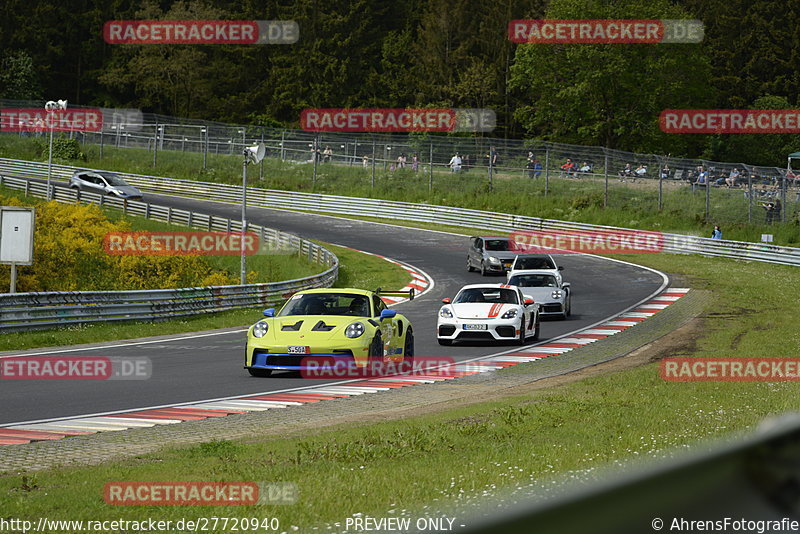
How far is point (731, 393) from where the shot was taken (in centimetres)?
1346

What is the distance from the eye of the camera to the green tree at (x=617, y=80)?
74.7 m

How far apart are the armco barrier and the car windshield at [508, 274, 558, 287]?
19.5 metres

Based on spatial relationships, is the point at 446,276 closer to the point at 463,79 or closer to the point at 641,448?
the point at 641,448

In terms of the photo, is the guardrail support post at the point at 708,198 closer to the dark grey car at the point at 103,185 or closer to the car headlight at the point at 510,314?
the dark grey car at the point at 103,185

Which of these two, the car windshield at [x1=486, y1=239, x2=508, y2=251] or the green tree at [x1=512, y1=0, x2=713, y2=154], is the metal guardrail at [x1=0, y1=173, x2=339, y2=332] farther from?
the green tree at [x1=512, y1=0, x2=713, y2=154]

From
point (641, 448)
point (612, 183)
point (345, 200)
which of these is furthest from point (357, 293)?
point (345, 200)

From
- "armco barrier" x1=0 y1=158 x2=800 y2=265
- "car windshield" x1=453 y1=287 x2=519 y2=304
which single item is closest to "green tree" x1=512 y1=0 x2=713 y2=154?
"armco barrier" x1=0 y1=158 x2=800 y2=265

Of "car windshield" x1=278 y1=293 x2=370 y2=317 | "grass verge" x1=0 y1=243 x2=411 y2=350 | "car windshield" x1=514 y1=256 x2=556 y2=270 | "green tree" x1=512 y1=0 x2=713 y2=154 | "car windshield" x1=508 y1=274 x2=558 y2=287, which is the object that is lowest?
"grass verge" x1=0 y1=243 x2=411 y2=350

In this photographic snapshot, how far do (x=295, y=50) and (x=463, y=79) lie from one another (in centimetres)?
2214

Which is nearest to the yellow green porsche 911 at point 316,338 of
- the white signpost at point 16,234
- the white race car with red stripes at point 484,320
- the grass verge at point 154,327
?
the white race car with red stripes at point 484,320

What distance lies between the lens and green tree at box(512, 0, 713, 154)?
245ft

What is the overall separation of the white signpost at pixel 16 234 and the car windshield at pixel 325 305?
25.7 ft

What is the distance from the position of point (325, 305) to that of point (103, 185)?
41377mm

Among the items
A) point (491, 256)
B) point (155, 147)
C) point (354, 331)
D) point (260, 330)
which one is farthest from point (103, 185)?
point (354, 331)
